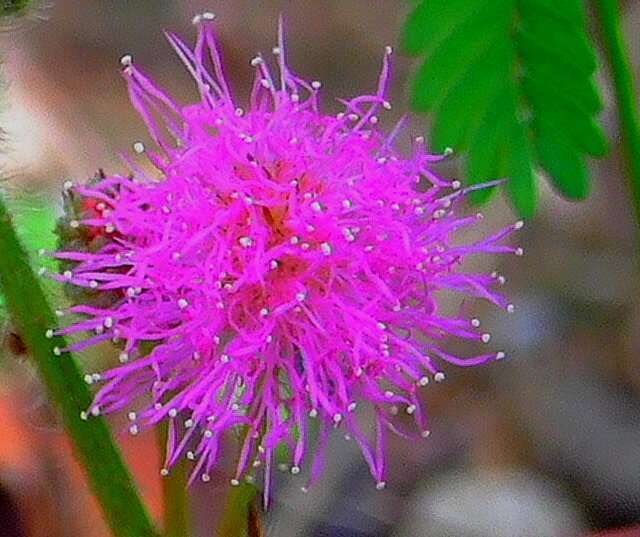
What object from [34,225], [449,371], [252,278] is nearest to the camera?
[252,278]

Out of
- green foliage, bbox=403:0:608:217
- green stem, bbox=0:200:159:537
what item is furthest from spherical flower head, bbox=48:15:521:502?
green foliage, bbox=403:0:608:217

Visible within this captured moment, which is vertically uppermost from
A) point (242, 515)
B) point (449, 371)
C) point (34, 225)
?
point (34, 225)

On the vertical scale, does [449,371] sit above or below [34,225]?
below

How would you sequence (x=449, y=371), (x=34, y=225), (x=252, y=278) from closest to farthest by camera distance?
1. (x=252, y=278)
2. (x=34, y=225)
3. (x=449, y=371)

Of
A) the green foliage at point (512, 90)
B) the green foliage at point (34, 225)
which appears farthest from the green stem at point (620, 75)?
the green foliage at point (34, 225)

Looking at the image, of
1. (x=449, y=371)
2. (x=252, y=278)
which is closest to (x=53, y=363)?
(x=252, y=278)

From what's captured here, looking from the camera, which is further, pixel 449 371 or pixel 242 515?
pixel 449 371

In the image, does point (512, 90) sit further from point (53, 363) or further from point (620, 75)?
point (53, 363)
